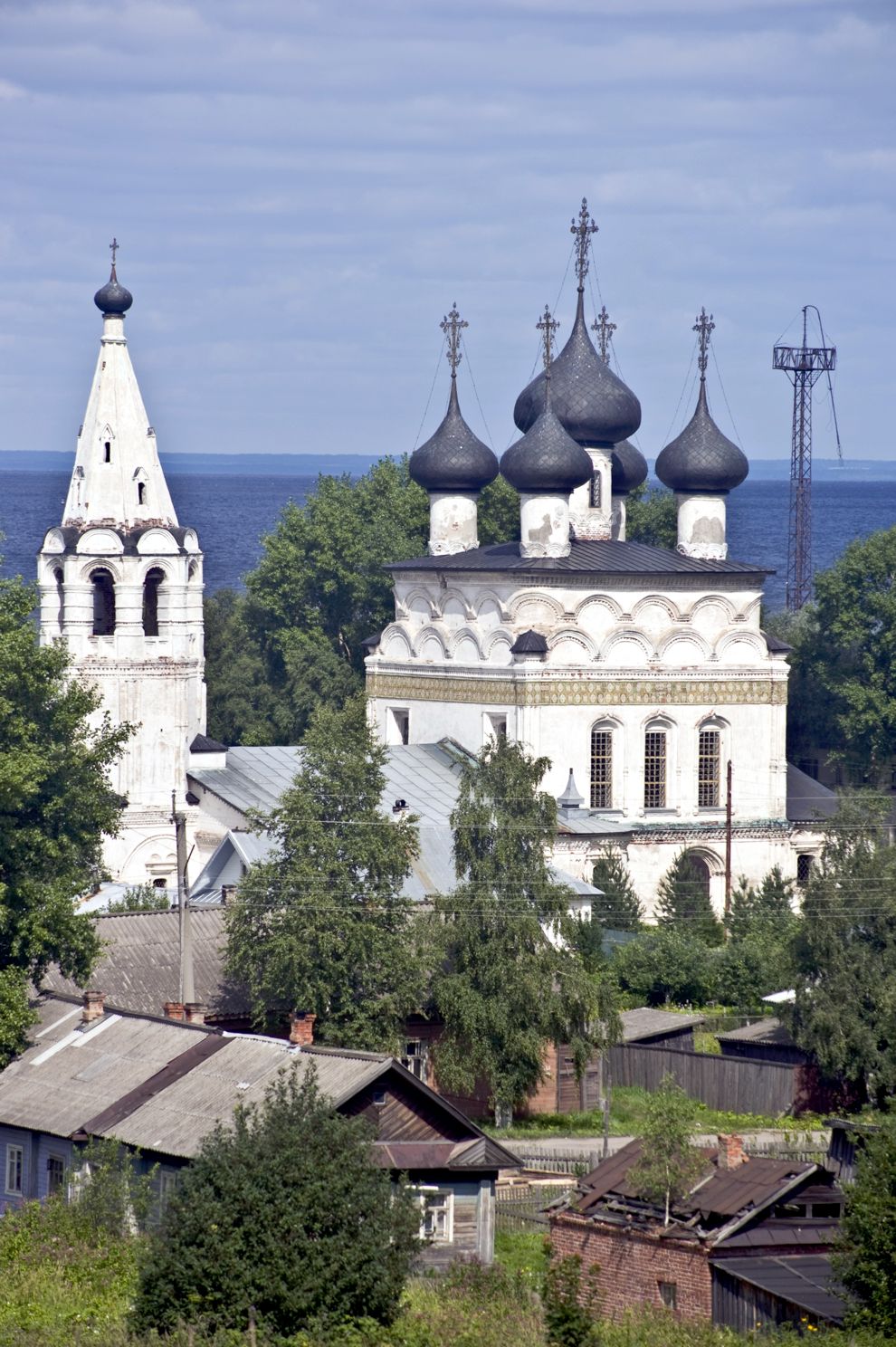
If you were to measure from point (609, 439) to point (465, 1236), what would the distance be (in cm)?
2118

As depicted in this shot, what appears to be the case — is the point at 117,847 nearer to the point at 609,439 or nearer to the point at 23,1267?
the point at 609,439

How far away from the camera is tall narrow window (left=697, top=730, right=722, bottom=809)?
1510 inches

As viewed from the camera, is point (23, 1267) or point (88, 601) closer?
point (23, 1267)

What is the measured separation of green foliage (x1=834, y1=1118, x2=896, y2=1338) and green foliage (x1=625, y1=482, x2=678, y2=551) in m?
31.0

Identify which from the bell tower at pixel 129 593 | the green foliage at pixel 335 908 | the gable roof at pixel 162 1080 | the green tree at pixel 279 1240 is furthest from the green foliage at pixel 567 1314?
the bell tower at pixel 129 593

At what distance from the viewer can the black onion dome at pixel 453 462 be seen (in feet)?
134

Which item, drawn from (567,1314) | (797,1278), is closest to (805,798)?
(797,1278)

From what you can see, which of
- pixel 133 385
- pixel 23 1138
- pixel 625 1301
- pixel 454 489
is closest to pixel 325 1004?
pixel 23 1138

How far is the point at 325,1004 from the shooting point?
26.6 m

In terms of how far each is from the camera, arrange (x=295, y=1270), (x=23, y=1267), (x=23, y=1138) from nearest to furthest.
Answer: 1. (x=295, y=1270)
2. (x=23, y=1267)
3. (x=23, y=1138)

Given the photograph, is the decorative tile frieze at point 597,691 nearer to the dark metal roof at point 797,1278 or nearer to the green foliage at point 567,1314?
the dark metal roof at point 797,1278

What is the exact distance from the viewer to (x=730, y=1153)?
21.0m

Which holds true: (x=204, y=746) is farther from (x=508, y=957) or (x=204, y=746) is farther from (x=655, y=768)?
(x=508, y=957)

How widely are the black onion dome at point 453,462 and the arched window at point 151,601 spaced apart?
5.75m
